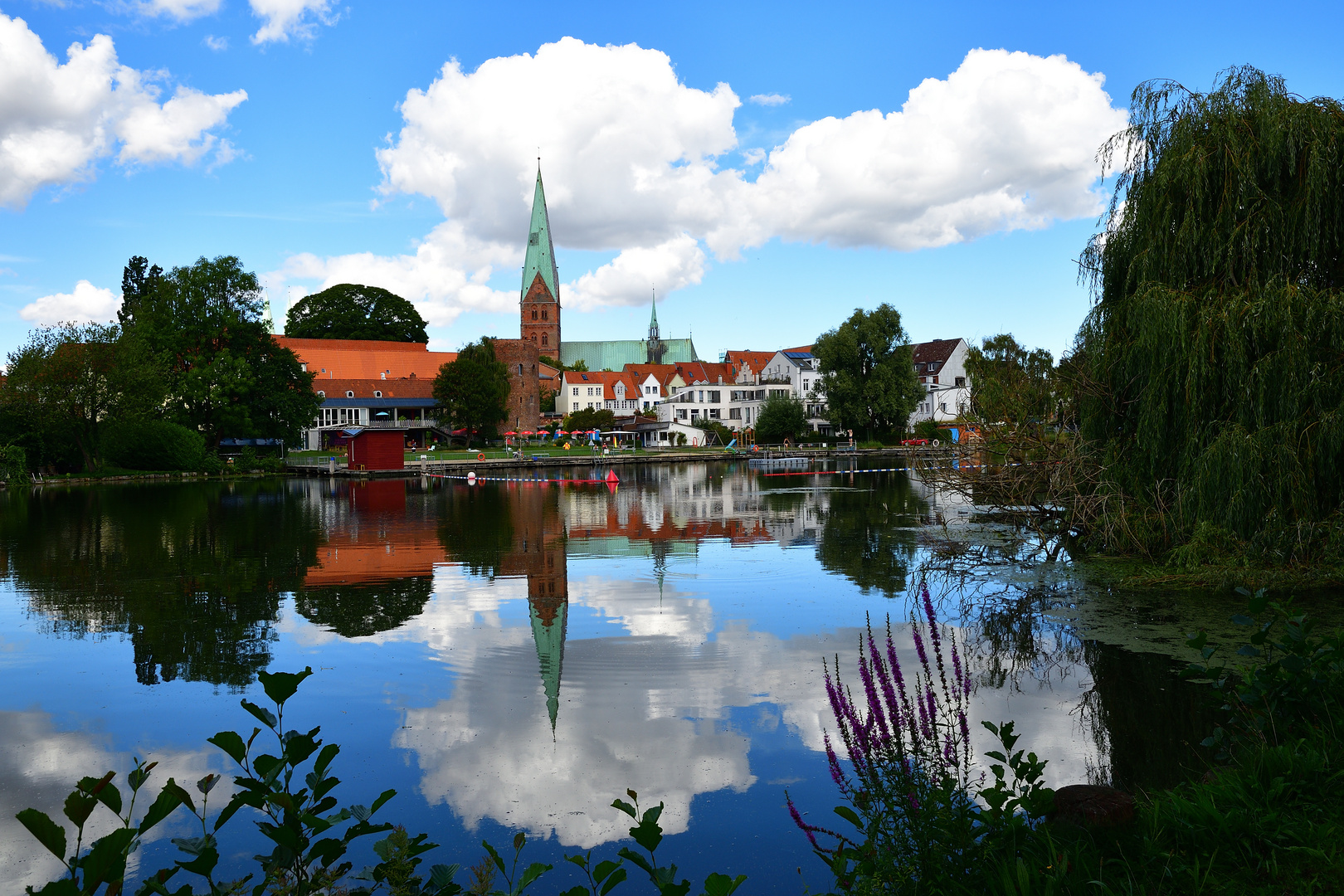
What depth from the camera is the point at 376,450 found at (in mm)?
60656

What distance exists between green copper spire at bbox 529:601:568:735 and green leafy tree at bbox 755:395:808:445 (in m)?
74.4

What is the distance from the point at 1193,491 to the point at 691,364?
108375mm

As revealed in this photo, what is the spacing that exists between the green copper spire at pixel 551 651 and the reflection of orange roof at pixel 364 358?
283ft

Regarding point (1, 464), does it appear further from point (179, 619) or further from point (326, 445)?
point (179, 619)

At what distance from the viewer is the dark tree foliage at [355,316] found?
341 feet

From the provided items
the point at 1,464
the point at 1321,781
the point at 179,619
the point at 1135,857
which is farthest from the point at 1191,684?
the point at 1,464

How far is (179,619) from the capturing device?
13.1m

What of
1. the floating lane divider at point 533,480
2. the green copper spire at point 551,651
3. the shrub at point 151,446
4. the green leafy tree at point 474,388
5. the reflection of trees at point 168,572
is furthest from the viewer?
the green leafy tree at point 474,388

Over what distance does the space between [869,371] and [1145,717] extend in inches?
2958

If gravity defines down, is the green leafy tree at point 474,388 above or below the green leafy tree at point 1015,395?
above

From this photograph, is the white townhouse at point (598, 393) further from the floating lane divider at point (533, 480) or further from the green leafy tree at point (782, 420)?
the floating lane divider at point (533, 480)

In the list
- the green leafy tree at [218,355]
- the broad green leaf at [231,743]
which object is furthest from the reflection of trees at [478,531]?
the green leafy tree at [218,355]

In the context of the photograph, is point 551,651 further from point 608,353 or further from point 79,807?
point 608,353

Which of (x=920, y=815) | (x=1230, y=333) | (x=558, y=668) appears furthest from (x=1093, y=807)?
(x=1230, y=333)
